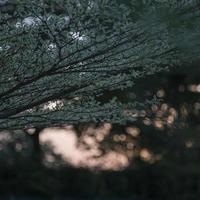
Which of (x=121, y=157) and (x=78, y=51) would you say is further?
(x=121, y=157)

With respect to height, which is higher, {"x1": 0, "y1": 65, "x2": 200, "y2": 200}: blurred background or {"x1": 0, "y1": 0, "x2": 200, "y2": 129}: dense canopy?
{"x1": 0, "y1": 65, "x2": 200, "y2": 200}: blurred background

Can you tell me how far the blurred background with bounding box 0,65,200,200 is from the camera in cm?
1219

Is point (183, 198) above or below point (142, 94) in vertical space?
below

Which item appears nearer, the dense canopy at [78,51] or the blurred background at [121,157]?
the dense canopy at [78,51]

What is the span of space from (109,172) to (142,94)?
1.60m

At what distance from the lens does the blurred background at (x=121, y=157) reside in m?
12.2

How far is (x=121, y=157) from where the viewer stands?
13258mm

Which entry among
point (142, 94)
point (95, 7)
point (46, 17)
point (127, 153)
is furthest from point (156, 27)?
point (127, 153)

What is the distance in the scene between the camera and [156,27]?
141 inches

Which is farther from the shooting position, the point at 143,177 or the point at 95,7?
the point at 143,177

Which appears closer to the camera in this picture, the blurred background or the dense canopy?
the dense canopy

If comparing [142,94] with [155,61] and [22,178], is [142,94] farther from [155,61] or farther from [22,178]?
[155,61]

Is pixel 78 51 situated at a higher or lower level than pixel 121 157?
lower

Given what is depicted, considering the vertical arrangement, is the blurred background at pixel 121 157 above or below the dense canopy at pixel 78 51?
above
